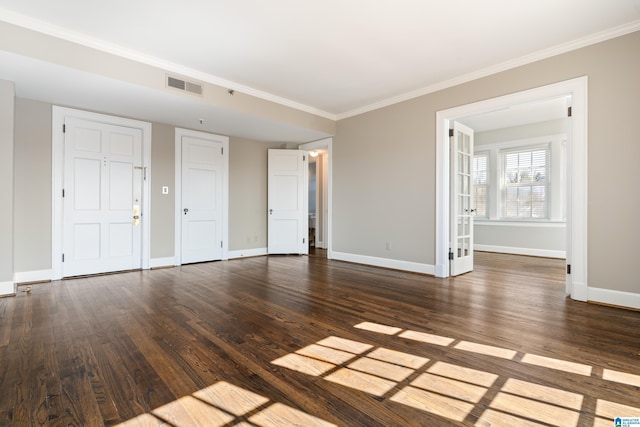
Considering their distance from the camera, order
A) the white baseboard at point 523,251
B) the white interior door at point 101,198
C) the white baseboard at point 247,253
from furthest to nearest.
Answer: the white baseboard at point 523,251
the white baseboard at point 247,253
the white interior door at point 101,198

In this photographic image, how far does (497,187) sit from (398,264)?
397 cm

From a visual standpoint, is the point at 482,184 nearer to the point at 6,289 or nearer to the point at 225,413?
the point at 225,413

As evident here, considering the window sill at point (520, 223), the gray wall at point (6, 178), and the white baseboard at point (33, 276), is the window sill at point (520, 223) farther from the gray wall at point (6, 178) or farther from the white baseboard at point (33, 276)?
the gray wall at point (6, 178)

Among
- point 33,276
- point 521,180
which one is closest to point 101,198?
point 33,276

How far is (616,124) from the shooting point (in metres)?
3.12

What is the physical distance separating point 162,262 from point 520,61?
592 centimetres

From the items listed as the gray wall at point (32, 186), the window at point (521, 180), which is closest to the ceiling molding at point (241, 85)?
the gray wall at point (32, 186)

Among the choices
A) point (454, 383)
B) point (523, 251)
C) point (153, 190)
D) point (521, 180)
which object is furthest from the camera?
point (521, 180)

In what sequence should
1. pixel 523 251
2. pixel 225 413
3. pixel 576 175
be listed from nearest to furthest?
pixel 225 413 < pixel 576 175 < pixel 523 251

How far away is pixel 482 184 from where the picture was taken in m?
7.53

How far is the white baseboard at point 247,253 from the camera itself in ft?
20.3

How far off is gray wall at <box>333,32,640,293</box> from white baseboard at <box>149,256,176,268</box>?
2946 millimetres

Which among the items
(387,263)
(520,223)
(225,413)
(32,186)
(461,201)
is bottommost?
(225,413)

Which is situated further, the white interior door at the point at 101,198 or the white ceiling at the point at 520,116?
the white ceiling at the point at 520,116
